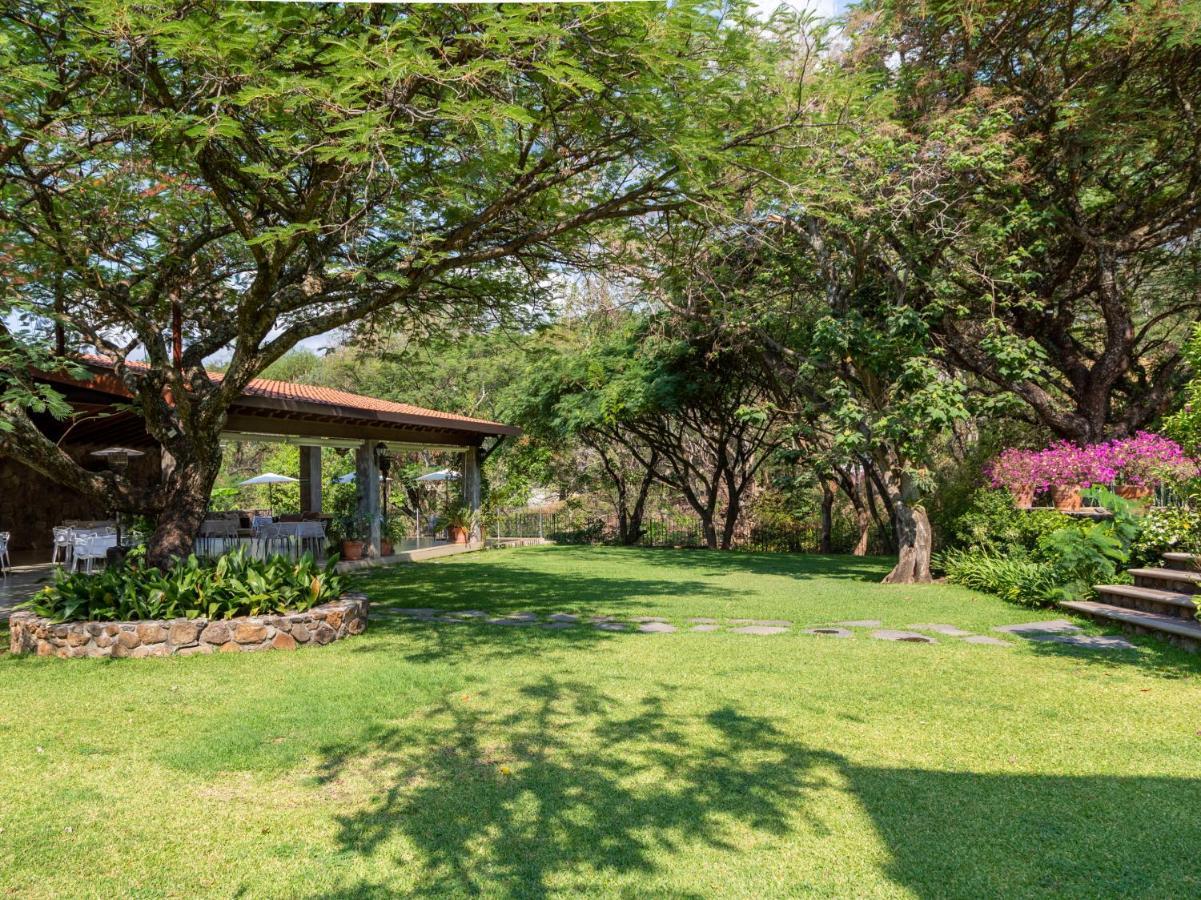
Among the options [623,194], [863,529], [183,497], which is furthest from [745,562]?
[183,497]

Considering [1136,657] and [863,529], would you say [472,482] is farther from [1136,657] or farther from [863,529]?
[1136,657]

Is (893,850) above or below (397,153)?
below

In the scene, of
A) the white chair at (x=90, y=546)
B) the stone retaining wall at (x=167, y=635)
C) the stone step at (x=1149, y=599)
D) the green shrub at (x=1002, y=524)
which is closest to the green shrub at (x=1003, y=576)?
the green shrub at (x=1002, y=524)

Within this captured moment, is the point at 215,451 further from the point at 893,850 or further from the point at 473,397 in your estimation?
the point at 473,397

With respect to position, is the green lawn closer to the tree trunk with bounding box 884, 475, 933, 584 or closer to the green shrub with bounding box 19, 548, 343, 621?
the green shrub with bounding box 19, 548, 343, 621

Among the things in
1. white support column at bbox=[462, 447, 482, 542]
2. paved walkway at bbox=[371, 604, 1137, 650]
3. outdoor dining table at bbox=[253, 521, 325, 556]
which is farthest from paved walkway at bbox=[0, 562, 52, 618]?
white support column at bbox=[462, 447, 482, 542]

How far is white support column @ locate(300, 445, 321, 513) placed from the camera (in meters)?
19.0

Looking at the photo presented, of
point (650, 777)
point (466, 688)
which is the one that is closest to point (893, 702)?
point (650, 777)

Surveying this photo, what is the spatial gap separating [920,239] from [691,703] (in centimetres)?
836

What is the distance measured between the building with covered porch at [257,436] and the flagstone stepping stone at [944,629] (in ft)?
31.2

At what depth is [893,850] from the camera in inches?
126

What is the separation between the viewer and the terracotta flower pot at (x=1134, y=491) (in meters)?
9.04

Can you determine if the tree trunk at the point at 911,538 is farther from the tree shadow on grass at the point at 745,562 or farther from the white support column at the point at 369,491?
the white support column at the point at 369,491

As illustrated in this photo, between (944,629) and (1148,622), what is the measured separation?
1.71 meters
